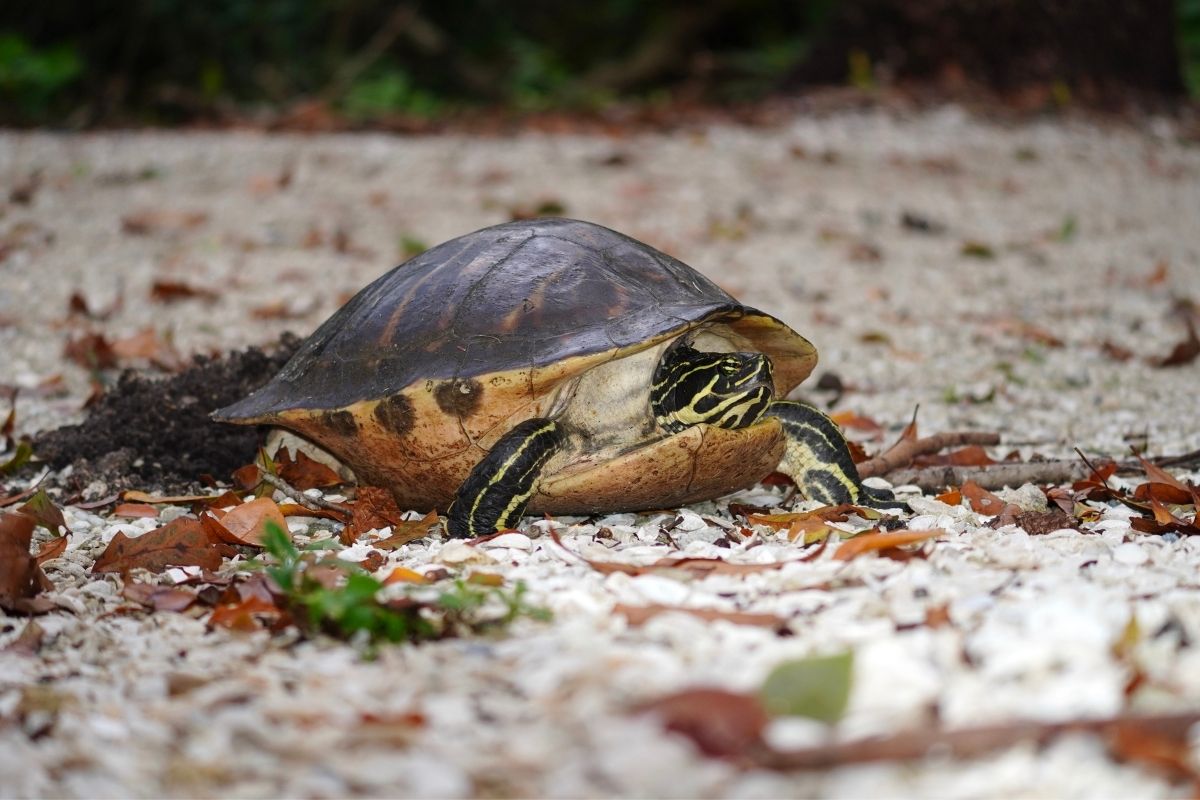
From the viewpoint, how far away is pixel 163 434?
14.2 feet

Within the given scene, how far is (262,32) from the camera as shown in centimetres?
1427

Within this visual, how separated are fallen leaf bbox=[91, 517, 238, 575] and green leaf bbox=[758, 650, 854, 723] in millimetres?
1719

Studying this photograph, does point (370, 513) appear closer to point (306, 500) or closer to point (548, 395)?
point (306, 500)

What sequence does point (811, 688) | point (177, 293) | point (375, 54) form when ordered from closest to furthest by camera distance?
point (811, 688) → point (177, 293) → point (375, 54)

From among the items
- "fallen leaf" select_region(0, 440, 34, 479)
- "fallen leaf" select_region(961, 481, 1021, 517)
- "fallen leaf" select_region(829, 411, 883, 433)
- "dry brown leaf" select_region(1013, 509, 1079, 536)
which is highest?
"fallen leaf" select_region(0, 440, 34, 479)

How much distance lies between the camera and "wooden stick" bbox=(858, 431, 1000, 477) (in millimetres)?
4113

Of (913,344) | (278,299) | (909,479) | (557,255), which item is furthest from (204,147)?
(909,479)

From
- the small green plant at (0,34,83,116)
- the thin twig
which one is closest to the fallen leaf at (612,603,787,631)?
the thin twig

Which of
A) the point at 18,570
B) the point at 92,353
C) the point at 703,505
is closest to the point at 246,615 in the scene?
the point at 18,570

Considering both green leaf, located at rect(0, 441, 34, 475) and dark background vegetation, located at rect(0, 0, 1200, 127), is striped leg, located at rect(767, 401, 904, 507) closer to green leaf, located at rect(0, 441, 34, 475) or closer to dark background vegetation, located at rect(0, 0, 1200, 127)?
green leaf, located at rect(0, 441, 34, 475)

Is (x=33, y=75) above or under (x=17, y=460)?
above

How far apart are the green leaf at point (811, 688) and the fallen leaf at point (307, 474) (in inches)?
99.7

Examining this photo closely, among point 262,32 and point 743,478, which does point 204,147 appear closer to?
point 262,32

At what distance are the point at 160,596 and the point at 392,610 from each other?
2.28ft
